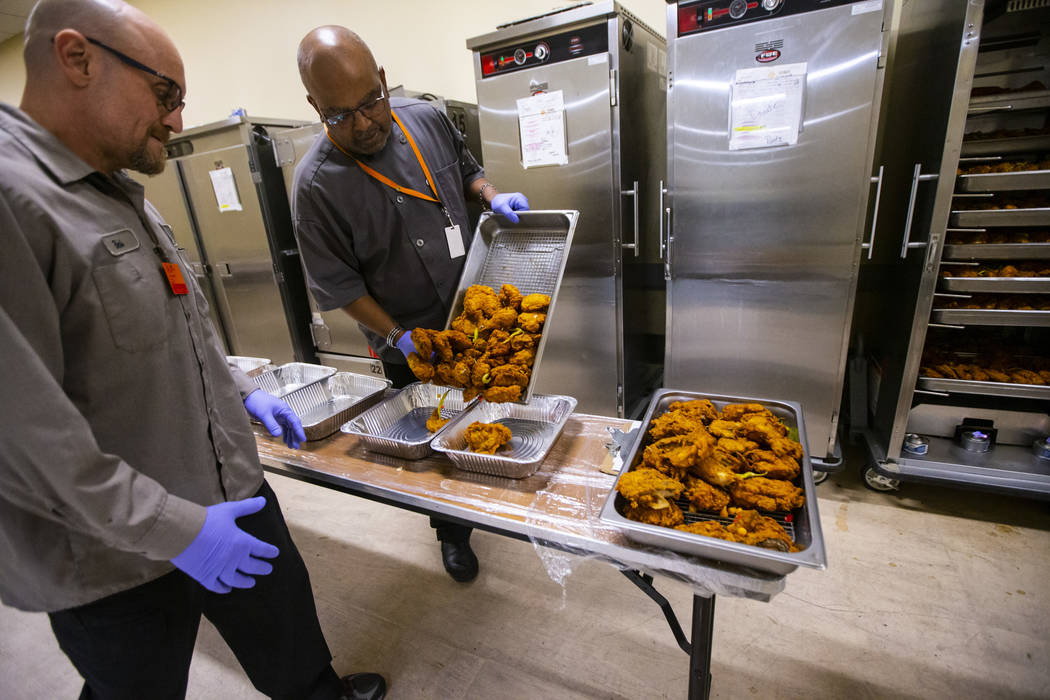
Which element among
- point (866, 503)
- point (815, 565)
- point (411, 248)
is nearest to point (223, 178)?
point (411, 248)

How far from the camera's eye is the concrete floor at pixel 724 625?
1566mm

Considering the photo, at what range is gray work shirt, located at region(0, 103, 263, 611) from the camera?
2.49 ft

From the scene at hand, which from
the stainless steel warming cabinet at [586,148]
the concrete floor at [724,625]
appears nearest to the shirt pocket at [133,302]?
the concrete floor at [724,625]

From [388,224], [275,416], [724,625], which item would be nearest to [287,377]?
[275,416]

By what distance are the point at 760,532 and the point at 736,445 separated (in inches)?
9.4

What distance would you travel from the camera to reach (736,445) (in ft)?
3.60

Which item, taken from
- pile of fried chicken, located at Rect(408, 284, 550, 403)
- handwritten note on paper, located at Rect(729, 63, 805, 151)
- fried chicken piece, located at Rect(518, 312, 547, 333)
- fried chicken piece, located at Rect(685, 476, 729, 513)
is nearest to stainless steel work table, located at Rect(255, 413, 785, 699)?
fried chicken piece, located at Rect(685, 476, 729, 513)

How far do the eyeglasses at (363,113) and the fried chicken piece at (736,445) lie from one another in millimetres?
1365

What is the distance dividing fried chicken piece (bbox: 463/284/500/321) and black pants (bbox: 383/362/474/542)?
69 cm

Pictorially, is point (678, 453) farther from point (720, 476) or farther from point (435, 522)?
point (435, 522)

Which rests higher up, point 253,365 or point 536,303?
point 536,303

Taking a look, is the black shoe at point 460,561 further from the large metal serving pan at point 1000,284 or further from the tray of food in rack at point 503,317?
the large metal serving pan at point 1000,284

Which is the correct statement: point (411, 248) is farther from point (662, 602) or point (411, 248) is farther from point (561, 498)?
point (662, 602)

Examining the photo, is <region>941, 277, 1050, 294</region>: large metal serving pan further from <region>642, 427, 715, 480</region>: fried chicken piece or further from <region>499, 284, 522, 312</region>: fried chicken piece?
<region>499, 284, 522, 312</region>: fried chicken piece
